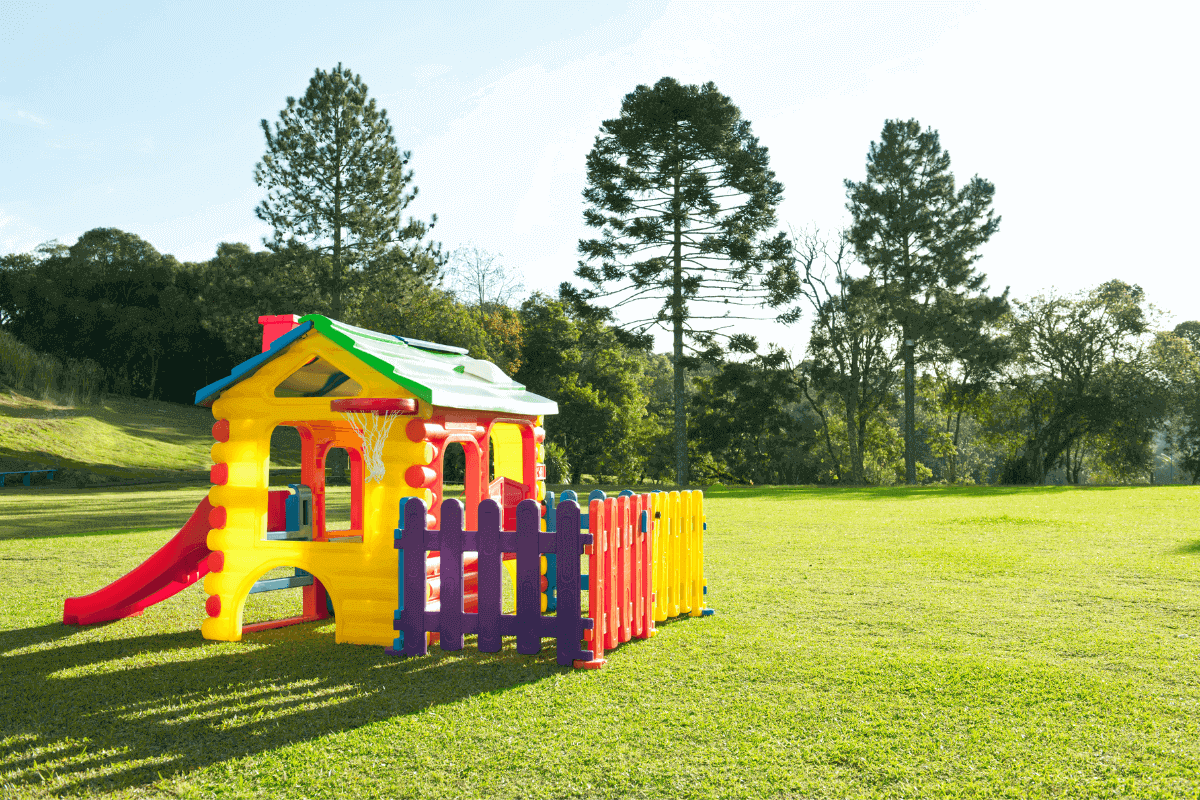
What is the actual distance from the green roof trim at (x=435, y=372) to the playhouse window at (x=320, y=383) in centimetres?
66

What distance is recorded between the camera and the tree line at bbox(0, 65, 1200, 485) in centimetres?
3216

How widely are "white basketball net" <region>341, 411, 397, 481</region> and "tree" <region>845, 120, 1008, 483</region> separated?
1423 inches

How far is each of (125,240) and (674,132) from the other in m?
37.7

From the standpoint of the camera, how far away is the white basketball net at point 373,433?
608 cm

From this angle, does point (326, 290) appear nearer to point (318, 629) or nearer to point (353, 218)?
point (353, 218)

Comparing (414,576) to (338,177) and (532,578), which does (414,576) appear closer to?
(532,578)

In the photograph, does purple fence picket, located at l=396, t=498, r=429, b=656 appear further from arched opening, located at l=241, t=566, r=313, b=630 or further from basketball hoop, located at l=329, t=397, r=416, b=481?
arched opening, located at l=241, t=566, r=313, b=630

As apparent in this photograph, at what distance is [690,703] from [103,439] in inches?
1423

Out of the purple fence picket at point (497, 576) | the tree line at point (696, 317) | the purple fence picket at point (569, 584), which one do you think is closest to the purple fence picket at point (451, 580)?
the purple fence picket at point (497, 576)

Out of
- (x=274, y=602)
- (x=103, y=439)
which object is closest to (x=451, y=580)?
(x=274, y=602)

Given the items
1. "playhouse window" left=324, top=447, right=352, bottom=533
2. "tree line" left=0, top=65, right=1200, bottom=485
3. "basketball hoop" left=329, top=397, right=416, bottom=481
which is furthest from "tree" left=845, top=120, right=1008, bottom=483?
"basketball hoop" left=329, top=397, right=416, bottom=481

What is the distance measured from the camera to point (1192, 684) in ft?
15.7

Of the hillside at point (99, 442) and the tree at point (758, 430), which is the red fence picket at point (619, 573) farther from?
the tree at point (758, 430)

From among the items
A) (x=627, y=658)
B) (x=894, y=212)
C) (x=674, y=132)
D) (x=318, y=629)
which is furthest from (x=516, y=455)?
(x=894, y=212)
